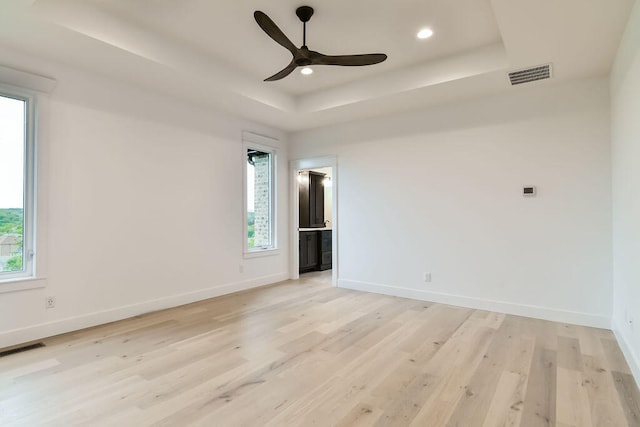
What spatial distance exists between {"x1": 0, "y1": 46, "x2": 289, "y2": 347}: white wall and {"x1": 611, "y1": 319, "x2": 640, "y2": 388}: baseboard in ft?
14.5

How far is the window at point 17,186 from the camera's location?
10.4 feet

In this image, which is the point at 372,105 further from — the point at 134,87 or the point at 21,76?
the point at 21,76

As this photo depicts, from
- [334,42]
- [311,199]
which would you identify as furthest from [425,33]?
[311,199]

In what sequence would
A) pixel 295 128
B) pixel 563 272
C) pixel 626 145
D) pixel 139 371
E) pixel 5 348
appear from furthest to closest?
pixel 295 128
pixel 563 272
pixel 5 348
pixel 626 145
pixel 139 371

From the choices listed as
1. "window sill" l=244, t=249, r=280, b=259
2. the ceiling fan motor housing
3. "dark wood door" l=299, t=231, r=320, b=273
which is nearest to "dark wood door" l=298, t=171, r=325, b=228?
"dark wood door" l=299, t=231, r=320, b=273

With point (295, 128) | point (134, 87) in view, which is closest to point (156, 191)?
point (134, 87)

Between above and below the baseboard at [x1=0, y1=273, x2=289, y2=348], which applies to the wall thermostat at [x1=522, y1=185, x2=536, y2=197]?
above

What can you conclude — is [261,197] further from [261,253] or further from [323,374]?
[323,374]

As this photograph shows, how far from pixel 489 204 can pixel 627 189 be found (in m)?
1.52

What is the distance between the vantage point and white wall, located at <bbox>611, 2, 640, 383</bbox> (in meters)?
2.43

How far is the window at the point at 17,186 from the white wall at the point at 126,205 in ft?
0.38

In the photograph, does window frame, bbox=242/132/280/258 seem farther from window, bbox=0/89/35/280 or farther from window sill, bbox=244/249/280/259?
window, bbox=0/89/35/280

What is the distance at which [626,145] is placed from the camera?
9.19ft

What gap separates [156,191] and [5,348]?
2010mm
